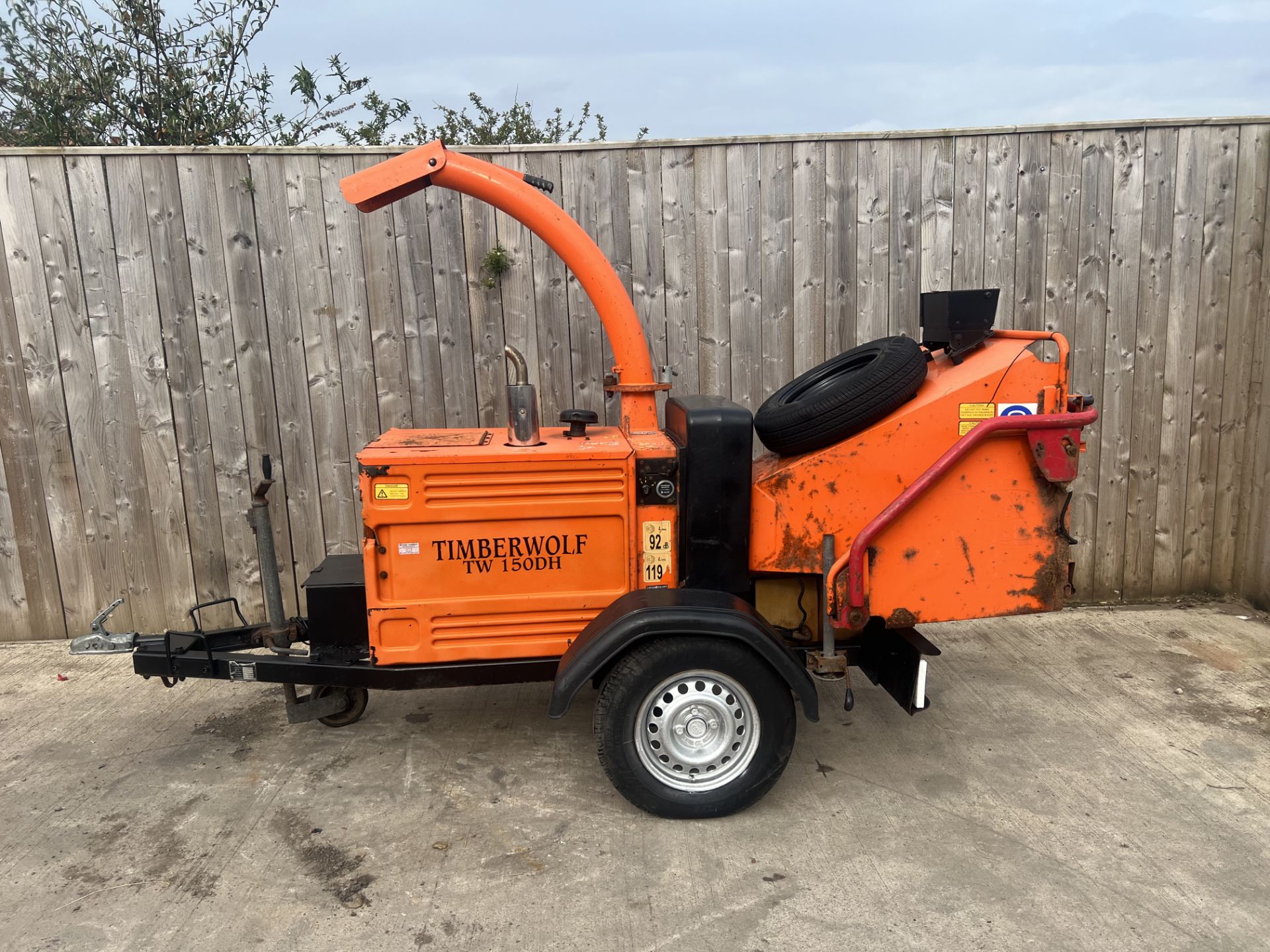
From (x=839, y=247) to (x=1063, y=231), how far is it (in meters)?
1.34

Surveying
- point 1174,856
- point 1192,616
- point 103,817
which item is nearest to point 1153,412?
point 1192,616

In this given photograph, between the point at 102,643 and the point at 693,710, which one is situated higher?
the point at 102,643

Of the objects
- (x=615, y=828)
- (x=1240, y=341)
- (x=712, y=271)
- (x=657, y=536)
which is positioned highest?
(x=712, y=271)

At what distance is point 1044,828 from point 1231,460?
11.5ft

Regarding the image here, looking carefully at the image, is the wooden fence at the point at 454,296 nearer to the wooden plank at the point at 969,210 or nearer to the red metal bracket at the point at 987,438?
the wooden plank at the point at 969,210

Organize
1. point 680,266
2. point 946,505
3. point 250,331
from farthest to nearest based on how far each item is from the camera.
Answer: point 680,266 < point 250,331 < point 946,505

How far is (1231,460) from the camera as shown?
5.48 m

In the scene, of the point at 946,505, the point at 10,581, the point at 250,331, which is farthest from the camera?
the point at 10,581

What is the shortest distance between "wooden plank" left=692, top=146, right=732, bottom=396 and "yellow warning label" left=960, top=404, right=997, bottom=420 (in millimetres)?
2087

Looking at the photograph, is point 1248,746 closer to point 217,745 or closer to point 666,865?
point 666,865

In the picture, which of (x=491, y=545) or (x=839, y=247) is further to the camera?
(x=839, y=247)

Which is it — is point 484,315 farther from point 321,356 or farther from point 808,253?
point 808,253

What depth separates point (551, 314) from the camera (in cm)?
510

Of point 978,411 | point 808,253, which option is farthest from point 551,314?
point 978,411
